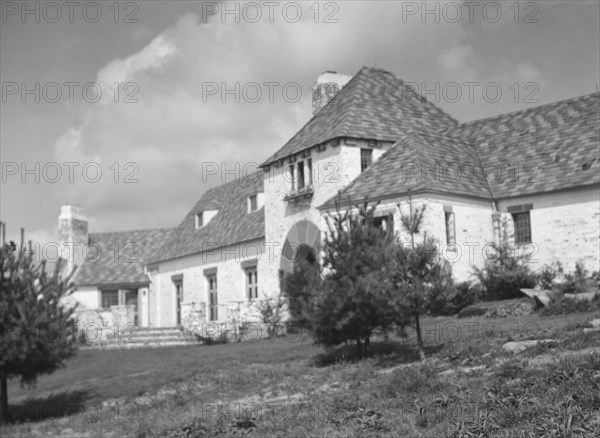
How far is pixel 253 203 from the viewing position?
1534 inches

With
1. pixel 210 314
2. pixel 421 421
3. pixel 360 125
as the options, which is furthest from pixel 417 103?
pixel 421 421

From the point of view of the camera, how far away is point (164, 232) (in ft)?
169

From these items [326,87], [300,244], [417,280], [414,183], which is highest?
[326,87]

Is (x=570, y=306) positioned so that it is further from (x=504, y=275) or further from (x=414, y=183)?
(x=414, y=183)

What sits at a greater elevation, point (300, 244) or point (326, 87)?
point (326, 87)

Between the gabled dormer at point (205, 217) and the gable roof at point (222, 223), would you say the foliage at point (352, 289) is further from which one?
the gabled dormer at point (205, 217)

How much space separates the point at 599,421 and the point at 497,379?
3.21 metres

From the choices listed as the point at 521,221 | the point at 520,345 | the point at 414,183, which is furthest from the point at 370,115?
the point at 520,345

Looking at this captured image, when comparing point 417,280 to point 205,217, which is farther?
point 205,217

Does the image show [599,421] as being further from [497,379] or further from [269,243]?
[269,243]

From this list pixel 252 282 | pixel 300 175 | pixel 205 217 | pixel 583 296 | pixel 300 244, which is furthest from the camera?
pixel 205 217

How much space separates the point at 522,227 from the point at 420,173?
14.0 feet

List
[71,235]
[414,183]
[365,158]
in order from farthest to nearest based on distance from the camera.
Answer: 1. [71,235]
2. [365,158]
3. [414,183]

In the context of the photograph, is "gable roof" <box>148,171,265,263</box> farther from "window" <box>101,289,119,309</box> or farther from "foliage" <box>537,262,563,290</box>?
"foliage" <box>537,262,563,290</box>
